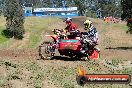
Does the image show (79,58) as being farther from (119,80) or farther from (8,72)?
(119,80)

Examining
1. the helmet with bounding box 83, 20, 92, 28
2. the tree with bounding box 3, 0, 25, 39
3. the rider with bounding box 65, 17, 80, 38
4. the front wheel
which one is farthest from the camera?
the tree with bounding box 3, 0, 25, 39

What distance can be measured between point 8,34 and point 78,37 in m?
63.5

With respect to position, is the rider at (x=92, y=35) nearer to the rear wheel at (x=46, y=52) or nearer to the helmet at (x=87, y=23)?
the helmet at (x=87, y=23)

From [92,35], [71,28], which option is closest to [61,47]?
[71,28]

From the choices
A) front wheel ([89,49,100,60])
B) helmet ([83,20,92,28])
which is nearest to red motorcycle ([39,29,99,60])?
front wheel ([89,49,100,60])

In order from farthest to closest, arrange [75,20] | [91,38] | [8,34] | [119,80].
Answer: [75,20] < [8,34] < [91,38] < [119,80]

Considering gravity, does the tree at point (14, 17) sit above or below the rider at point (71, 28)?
below

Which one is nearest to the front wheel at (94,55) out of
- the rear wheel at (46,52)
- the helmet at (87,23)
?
the helmet at (87,23)

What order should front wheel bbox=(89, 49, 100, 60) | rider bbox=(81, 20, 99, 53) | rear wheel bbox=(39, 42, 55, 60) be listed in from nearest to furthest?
rider bbox=(81, 20, 99, 53)
rear wheel bbox=(39, 42, 55, 60)
front wheel bbox=(89, 49, 100, 60)

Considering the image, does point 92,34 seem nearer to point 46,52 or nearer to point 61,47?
point 61,47

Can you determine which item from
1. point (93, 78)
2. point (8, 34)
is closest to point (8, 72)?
point (93, 78)

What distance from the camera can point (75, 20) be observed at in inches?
3819

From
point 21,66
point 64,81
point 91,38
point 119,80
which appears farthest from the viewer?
point 91,38

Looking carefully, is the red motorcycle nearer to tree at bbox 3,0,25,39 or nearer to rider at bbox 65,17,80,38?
rider at bbox 65,17,80,38
